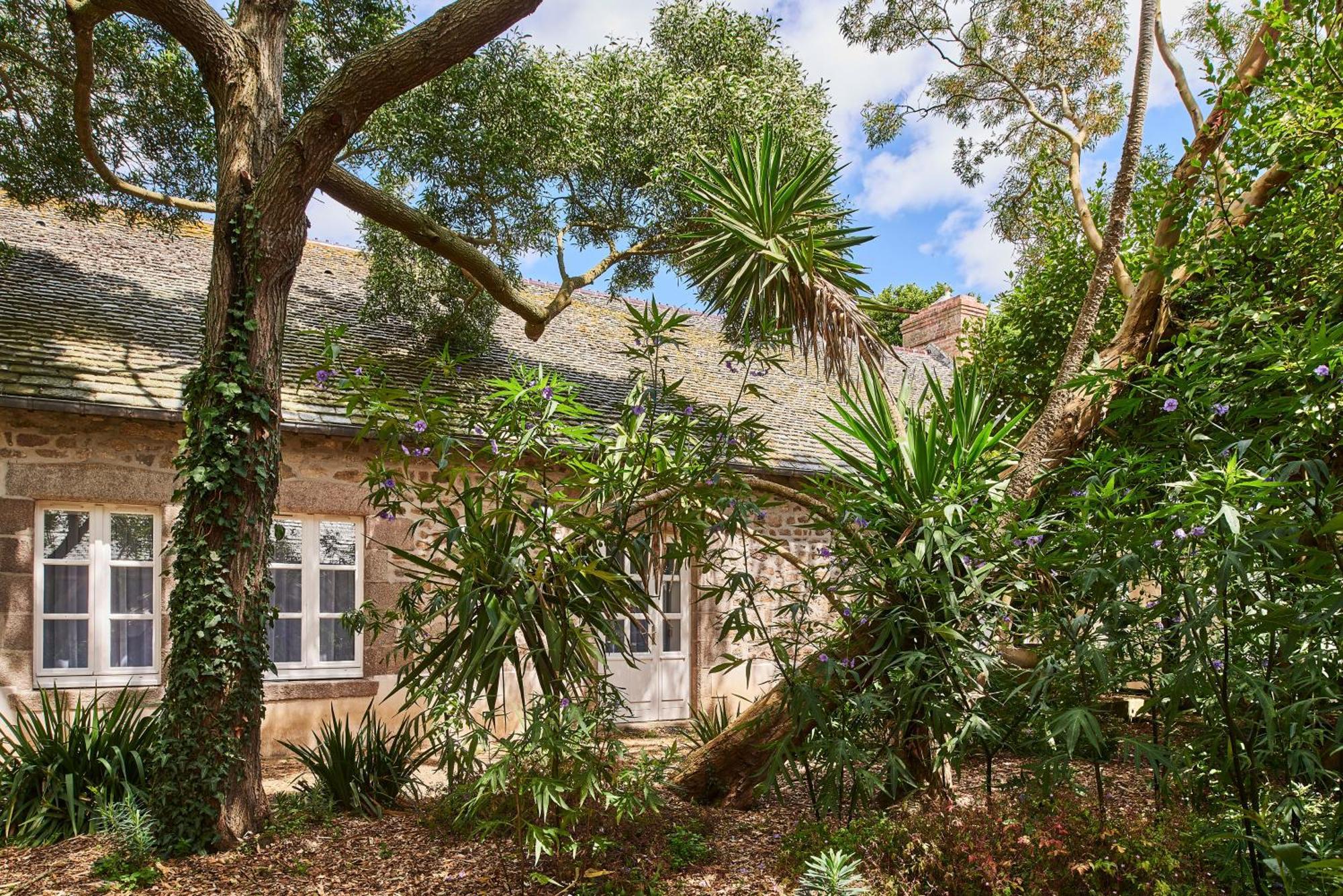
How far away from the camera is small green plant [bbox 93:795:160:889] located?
13.8ft

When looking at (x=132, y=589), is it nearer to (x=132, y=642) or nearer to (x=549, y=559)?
(x=132, y=642)

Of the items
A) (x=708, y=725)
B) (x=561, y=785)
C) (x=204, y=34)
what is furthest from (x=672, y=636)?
(x=204, y=34)

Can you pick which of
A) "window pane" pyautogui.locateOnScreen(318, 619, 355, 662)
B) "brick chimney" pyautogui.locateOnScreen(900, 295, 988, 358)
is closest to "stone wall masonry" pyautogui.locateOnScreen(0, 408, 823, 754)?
"window pane" pyautogui.locateOnScreen(318, 619, 355, 662)

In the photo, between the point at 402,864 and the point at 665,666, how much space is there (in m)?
5.64

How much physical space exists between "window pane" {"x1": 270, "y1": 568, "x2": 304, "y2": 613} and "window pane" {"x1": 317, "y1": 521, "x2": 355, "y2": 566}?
243 mm

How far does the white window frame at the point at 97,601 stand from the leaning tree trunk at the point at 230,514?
8.95ft

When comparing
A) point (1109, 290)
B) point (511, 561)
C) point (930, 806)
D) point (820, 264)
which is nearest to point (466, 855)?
point (511, 561)

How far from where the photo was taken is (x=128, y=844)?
177 inches

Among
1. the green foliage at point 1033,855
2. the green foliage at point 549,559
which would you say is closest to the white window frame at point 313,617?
the green foliage at point 549,559

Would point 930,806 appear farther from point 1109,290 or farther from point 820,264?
point 1109,290

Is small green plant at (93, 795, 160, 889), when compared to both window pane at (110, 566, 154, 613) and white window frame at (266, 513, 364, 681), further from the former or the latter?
white window frame at (266, 513, 364, 681)

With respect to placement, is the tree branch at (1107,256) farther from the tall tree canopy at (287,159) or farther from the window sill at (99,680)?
the window sill at (99,680)

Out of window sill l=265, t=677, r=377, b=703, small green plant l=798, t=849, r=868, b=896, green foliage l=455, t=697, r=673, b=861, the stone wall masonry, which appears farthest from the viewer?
window sill l=265, t=677, r=377, b=703

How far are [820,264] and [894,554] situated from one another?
1901 millimetres
